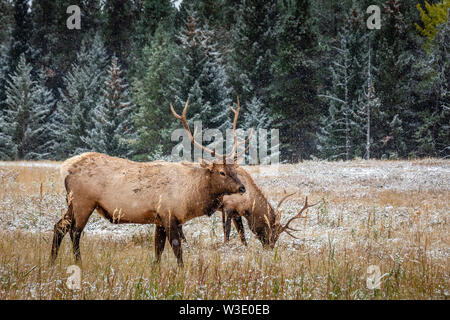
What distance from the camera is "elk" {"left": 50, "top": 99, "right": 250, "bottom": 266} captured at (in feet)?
16.4

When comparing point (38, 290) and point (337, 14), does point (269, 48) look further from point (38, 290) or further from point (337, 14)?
point (38, 290)

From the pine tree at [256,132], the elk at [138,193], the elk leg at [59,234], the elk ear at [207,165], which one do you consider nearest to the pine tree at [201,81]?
the pine tree at [256,132]

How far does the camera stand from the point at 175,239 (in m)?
4.95

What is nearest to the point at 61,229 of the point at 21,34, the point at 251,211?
the point at 251,211

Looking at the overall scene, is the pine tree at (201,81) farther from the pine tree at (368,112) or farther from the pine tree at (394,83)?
the pine tree at (394,83)

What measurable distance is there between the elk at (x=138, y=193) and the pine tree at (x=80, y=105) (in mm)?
25381

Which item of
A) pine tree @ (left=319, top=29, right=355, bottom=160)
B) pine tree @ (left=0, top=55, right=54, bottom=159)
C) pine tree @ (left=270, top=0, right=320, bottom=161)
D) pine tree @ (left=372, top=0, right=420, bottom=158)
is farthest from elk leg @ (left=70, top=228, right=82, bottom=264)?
pine tree @ (left=0, top=55, right=54, bottom=159)

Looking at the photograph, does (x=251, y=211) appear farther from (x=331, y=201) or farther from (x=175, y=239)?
(x=331, y=201)

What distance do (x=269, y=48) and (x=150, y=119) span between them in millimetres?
10590

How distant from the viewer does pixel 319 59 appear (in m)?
31.7

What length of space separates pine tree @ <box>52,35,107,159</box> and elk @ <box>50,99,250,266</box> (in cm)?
2538

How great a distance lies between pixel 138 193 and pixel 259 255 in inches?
68.9
